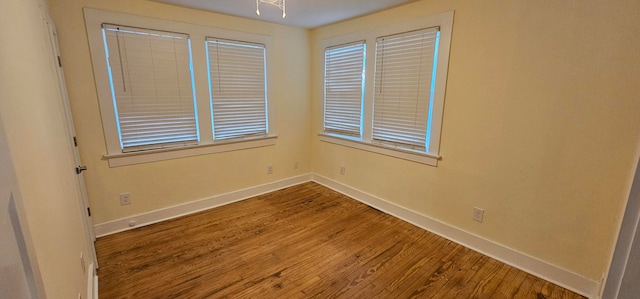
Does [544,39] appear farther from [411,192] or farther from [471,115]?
[411,192]

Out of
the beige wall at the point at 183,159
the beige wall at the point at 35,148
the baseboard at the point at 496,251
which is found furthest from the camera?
the beige wall at the point at 183,159

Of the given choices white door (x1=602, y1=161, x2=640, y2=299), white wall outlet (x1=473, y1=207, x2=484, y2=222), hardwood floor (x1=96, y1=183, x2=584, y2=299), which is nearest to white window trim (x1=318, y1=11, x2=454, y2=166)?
white wall outlet (x1=473, y1=207, x2=484, y2=222)

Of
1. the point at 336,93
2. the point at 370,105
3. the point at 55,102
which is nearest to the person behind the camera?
the point at 55,102

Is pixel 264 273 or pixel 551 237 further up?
pixel 551 237

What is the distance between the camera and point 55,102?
67.4 inches

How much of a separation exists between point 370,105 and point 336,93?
0.64 meters

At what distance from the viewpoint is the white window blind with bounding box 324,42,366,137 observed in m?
3.41

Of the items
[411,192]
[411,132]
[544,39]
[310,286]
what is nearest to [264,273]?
[310,286]

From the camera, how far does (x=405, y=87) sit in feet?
9.46

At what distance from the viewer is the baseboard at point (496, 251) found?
2021mm

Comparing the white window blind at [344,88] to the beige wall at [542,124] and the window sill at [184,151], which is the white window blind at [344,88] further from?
the window sill at [184,151]

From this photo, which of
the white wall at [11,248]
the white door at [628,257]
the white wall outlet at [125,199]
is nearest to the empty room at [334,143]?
the white wall outlet at [125,199]

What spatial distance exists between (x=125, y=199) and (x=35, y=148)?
2.15 m

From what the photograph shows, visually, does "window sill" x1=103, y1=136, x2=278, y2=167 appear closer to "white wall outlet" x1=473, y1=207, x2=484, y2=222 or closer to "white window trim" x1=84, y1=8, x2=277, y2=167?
"white window trim" x1=84, y1=8, x2=277, y2=167
